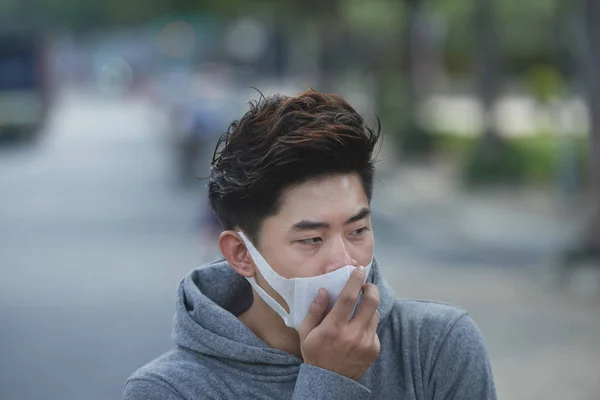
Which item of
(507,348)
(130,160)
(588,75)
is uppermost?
(588,75)

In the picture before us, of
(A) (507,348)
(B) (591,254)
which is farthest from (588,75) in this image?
(A) (507,348)

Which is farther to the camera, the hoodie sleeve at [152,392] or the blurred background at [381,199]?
the blurred background at [381,199]

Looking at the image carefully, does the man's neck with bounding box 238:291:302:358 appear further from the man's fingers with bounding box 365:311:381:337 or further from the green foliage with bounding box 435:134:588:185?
the green foliage with bounding box 435:134:588:185

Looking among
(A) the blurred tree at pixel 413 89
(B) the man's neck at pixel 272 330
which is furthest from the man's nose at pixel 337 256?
(A) the blurred tree at pixel 413 89

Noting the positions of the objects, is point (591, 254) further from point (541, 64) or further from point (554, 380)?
point (541, 64)

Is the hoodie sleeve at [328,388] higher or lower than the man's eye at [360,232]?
lower

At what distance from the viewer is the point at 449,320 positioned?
227 centimetres

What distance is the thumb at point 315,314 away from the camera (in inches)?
84.2

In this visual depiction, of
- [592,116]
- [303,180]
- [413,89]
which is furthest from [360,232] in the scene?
[413,89]

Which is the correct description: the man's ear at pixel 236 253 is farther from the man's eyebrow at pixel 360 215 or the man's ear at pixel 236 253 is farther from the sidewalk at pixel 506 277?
the sidewalk at pixel 506 277

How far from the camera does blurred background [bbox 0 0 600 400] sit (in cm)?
800

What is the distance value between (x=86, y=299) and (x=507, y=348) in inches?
157

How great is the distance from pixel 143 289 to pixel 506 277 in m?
3.41

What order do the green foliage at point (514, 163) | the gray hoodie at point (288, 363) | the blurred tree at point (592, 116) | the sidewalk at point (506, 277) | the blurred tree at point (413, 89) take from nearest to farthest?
1. the gray hoodie at point (288, 363)
2. the sidewalk at point (506, 277)
3. the blurred tree at point (592, 116)
4. the green foliage at point (514, 163)
5. the blurred tree at point (413, 89)
